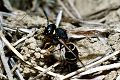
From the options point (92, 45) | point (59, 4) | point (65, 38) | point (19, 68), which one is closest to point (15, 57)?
point (19, 68)

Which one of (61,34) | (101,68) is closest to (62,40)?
(61,34)

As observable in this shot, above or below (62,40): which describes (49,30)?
above

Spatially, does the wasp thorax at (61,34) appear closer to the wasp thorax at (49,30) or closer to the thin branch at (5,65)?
the wasp thorax at (49,30)

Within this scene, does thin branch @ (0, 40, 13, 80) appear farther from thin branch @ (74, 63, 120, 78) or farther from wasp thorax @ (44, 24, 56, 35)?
thin branch @ (74, 63, 120, 78)

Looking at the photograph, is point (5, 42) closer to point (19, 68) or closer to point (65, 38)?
point (19, 68)

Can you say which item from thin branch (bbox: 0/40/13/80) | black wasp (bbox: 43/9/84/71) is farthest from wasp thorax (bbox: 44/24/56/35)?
thin branch (bbox: 0/40/13/80)

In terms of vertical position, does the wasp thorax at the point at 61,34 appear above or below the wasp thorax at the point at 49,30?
below

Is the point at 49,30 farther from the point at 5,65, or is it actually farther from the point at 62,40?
the point at 5,65

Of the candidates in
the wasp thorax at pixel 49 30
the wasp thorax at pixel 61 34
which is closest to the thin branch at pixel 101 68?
the wasp thorax at pixel 61 34
